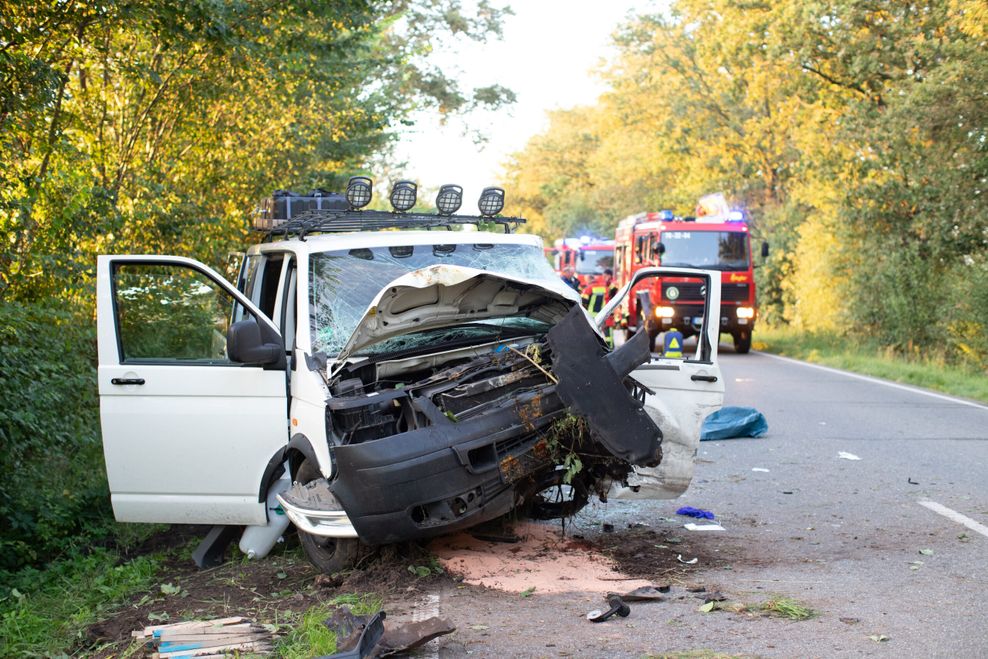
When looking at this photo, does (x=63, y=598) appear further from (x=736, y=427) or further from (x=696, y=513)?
(x=736, y=427)

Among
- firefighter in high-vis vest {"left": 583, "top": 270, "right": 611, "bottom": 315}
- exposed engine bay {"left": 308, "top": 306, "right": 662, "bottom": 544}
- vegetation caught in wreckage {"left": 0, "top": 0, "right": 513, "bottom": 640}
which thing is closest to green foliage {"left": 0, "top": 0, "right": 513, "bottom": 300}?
vegetation caught in wreckage {"left": 0, "top": 0, "right": 513, "bottom": 640}

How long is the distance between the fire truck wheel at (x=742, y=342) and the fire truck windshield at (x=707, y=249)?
1787 millimetres

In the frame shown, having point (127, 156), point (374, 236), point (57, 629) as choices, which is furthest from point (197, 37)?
point (57, 629)

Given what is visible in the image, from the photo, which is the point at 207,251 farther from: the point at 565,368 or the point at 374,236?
the point at 565,368

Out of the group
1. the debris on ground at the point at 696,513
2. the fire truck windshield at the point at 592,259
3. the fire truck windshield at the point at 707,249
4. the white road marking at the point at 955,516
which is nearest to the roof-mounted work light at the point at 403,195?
the debris on ground at the point at 696,513

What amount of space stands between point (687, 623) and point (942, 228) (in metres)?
18.9

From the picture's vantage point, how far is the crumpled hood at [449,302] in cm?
598

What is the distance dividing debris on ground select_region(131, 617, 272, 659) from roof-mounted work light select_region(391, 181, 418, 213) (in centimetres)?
414

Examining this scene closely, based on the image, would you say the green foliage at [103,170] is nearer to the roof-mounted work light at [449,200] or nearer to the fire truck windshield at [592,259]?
the roof-mounted work light at [449,200]

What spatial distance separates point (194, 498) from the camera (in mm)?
6691

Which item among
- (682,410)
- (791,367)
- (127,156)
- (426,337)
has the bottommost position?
(791,367)

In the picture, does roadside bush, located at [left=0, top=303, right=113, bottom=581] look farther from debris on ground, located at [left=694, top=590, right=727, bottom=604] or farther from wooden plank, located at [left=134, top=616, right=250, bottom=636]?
debris on ground, located at [left=694, top=590, right=727, bottom=604]

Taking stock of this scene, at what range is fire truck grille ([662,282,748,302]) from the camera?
23734 millimetres

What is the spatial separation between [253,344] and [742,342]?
2055cm
